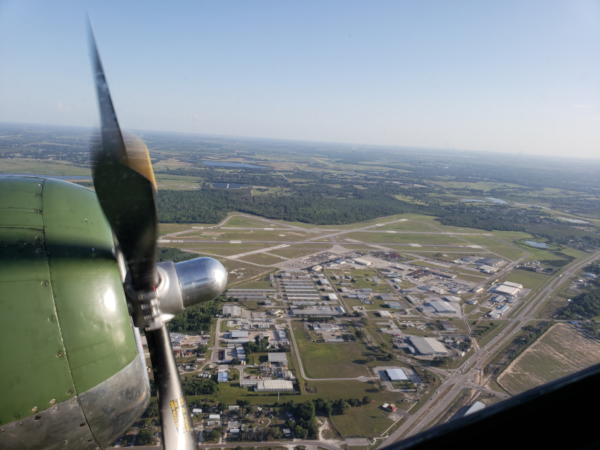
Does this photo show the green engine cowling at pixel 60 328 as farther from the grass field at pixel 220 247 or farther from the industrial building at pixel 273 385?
the grass field at pixel 220 247

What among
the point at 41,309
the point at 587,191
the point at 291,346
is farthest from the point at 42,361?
the point at 587,191

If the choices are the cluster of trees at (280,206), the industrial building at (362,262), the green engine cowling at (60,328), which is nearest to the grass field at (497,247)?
the cluster of trees at (280,206)

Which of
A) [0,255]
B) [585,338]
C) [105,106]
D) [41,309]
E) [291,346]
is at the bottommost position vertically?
[291,346]

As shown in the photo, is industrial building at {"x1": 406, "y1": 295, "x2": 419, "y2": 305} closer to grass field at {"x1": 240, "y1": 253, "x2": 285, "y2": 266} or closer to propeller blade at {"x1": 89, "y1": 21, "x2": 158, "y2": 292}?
grass field at {"x1": 240, "y1": 253, "x2": 285, "y2": 266}

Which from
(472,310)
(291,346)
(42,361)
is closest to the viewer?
(42,361)

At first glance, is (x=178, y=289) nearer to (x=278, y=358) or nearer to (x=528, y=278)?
(x=278, y=358)

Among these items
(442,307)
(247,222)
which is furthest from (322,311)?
(247,222)

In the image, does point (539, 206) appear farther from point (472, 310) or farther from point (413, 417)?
point (413, 417)
